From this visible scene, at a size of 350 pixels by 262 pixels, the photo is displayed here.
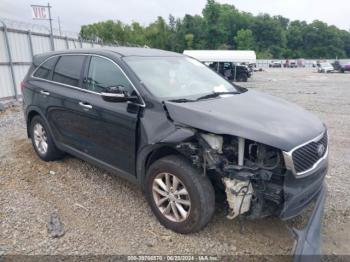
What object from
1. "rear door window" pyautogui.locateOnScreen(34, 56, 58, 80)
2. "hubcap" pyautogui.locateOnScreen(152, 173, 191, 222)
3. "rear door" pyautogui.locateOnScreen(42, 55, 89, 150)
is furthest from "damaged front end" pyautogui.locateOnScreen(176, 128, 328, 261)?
"rear door window" pyautogui.locateOnScreen(34, 56, 58, 80)

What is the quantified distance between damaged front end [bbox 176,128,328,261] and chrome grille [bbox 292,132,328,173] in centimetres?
6

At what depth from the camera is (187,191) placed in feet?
10.5

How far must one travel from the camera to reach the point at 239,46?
87.4 meters

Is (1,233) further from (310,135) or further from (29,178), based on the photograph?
(310,135)

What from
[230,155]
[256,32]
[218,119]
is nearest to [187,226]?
[230,155]

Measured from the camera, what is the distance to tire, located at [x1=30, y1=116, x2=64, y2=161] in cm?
505

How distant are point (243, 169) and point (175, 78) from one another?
1559 mm

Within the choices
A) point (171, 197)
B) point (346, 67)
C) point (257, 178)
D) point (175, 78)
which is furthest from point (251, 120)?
point (346, 67)

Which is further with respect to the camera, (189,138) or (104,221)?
(104,221)

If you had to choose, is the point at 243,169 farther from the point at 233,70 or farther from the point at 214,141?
the point at 233,70

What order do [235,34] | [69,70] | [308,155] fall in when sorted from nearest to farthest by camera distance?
[308,155] → [69,70] → [235,34]

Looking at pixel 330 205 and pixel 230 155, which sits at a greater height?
pixel 230 155

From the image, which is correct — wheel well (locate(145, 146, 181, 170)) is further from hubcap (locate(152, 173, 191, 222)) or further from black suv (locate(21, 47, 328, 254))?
hubcap (locate(152, 173, 191, 222))

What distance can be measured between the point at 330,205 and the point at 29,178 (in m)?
3.90
